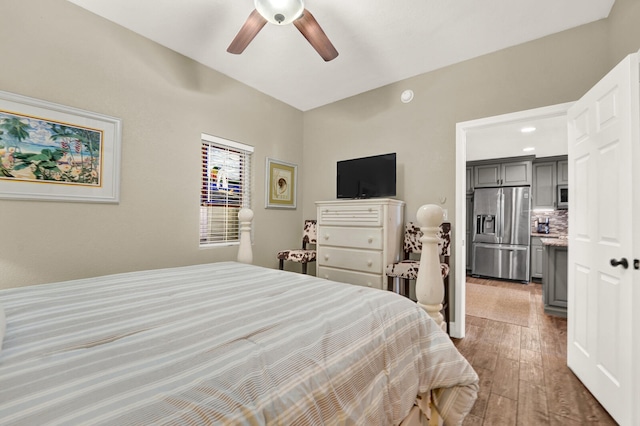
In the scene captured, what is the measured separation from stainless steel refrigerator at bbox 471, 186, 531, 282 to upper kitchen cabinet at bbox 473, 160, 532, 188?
137mm

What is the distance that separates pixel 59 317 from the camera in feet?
3.12

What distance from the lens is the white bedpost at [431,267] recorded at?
4.20 feet

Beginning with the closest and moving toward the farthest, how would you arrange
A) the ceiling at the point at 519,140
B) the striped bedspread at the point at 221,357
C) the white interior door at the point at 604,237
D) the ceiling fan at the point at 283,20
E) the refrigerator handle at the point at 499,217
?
the striped bedspread at the point at 221,357 → the white interior door at the point at 604,237 → the ceiling fan at the point at 283,20 → the ceiling at the point at 519,140 → the refrigerator handle at the point at 499,217

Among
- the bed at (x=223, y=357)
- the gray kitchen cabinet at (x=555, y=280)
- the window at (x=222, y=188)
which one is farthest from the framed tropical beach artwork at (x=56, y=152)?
the gray kitchen cabinet at (x=555, y=280)

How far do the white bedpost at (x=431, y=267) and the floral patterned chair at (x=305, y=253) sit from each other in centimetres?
208

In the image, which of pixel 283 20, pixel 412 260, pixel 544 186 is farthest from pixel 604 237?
pixel 544 186

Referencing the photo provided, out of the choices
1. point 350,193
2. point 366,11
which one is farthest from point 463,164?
point 366,11

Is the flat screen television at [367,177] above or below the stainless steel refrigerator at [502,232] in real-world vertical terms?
above

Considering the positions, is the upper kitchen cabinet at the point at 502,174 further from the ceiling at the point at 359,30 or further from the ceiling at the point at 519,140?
the ceiling at the point at 359,30

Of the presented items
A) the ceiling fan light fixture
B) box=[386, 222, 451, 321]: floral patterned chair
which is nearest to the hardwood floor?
box=[386, 222, 451, 321]: floral patterned chair

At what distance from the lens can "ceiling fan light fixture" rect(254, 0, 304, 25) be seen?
1748 mm

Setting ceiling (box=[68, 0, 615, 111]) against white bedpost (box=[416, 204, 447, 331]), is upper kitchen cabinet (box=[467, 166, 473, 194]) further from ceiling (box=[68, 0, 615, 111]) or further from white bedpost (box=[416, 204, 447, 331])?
white bedpost (box=[416, 204, 447, 331])

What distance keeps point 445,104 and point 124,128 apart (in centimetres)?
305

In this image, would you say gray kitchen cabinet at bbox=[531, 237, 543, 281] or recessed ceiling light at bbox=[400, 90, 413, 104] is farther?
gray kitchen cabinet at bbox=[531, 237, 543, 281]
